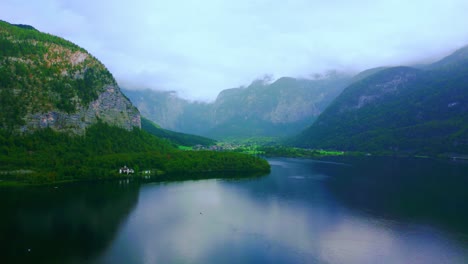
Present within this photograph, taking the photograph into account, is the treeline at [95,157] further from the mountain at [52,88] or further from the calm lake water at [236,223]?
the calm lake water at [236,223]

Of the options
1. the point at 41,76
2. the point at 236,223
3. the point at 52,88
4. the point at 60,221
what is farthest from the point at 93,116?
the point at 236,223

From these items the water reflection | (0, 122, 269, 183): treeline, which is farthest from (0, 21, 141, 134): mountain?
the water reflection

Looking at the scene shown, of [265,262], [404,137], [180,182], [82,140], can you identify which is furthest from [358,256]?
[404,137]

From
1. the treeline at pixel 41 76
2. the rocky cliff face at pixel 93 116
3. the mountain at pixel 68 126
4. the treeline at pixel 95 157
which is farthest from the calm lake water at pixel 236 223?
the treeline at pixel 41 76

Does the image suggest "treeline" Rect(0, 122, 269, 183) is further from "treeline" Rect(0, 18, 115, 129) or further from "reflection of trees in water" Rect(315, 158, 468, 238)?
"reflection of trees in water" Rect(315, 158, 468, 238)

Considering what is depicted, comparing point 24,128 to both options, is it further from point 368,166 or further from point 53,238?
point 368,166

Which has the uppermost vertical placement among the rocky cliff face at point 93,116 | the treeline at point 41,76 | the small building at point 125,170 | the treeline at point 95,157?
the treeline at point 41,76
